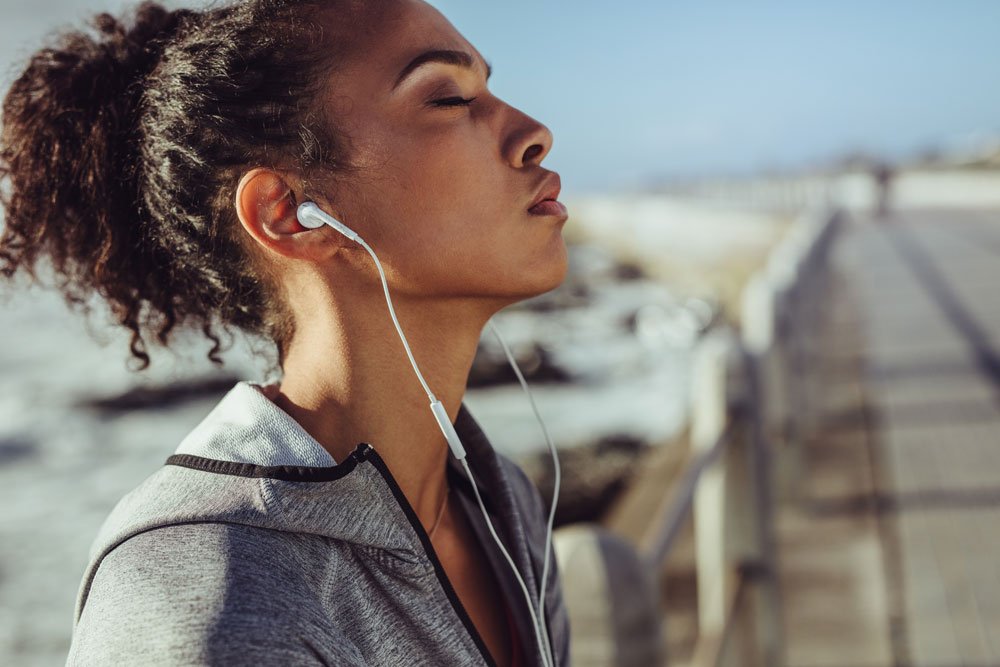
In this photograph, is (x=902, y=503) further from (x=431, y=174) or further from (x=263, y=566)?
(x=263, y=566)

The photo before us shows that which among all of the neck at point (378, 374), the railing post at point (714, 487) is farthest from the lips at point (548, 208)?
the railing post at point (714, 487)

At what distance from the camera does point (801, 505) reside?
18.4 feet

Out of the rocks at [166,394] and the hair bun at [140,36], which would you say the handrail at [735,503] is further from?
the rocks at [166,394]

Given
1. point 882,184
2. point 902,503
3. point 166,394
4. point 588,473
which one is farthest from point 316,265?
point 882,184

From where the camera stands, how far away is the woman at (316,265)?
109cm

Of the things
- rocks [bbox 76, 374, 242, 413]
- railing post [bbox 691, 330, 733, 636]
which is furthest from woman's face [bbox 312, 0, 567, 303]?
rocks [bbox 76, 374, 242, 413]

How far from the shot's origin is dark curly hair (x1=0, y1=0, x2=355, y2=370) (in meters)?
1.33

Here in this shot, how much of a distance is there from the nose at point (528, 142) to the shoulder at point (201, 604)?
0.64 m

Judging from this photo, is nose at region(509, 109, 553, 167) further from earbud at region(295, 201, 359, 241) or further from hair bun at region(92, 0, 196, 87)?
hair bun at region(92, 0, 196, 87)

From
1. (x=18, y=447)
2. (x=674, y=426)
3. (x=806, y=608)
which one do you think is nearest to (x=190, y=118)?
(x=806, y=608)

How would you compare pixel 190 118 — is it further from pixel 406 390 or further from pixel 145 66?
pixel 406 390

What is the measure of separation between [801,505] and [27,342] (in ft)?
124

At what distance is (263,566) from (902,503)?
16.3 ft

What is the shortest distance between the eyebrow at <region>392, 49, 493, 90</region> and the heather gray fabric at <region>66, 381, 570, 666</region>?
49 cm
